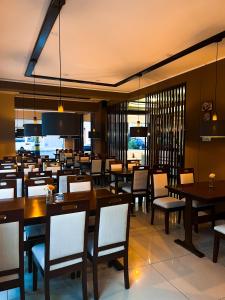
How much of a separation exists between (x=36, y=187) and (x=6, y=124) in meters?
5.65

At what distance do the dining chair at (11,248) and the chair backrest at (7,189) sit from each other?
1451 mm

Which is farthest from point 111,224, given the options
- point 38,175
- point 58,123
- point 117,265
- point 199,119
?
point 199,119

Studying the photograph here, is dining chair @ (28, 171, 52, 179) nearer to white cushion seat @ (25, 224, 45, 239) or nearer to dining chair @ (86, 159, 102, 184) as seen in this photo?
white cushion seat @ (25, 224, 45, 239)

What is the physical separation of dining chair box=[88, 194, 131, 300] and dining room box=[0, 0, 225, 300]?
0.01 meters

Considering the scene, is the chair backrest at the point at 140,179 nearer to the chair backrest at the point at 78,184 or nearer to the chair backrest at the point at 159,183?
the chair backrest at the point at 159,183

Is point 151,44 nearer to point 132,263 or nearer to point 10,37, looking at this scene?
point 10,37

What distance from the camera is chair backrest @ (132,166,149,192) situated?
4.86 meters

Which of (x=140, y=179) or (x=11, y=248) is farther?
(x=140, y=179)

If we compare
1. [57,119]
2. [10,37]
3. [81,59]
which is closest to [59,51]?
[81,59]

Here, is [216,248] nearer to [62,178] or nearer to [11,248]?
[11,248]

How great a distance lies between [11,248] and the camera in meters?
1.89

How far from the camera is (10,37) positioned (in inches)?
148

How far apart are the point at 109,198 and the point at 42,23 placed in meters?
2.67

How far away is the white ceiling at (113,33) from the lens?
2.89m
